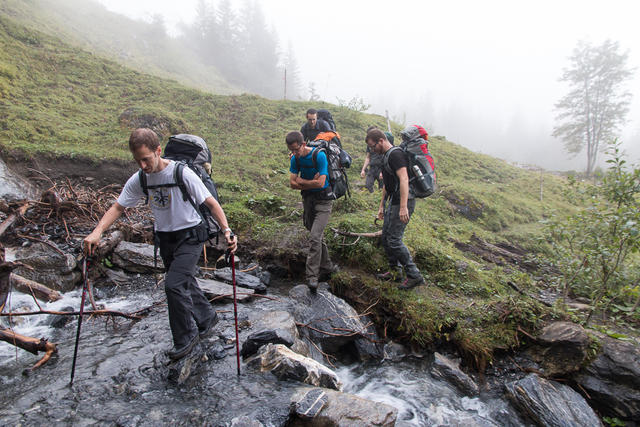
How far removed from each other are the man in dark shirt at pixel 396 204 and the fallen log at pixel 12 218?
7.71 m

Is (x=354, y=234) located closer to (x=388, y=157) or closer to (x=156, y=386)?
(x=388, y=157)

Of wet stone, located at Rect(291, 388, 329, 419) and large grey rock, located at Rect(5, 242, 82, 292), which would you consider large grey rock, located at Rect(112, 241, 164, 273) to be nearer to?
large grey rock, located at Rect(5, 242, 82, 292)

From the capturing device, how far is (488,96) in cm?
17838

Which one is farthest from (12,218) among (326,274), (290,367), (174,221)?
(290,367)

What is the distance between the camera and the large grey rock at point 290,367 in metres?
3.90

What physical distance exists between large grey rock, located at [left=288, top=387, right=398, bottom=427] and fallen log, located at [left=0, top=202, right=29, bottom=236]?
7110 mm

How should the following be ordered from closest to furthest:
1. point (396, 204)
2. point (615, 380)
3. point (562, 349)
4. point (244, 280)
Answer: point (615, 380), point (562, 349), point (396, 204), point (244, 280)

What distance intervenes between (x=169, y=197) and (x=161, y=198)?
100 mm

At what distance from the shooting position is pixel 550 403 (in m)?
3.98

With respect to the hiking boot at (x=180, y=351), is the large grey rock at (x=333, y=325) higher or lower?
lower

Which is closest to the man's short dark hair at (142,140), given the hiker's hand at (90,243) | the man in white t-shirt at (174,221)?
the man in white t-shirt at (174,221)

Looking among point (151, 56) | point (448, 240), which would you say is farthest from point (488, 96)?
point (448, 240)

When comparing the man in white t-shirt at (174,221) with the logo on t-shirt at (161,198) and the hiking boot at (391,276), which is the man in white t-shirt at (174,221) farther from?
the hiking boot at (391,276)

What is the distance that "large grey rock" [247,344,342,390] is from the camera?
12.8ft
